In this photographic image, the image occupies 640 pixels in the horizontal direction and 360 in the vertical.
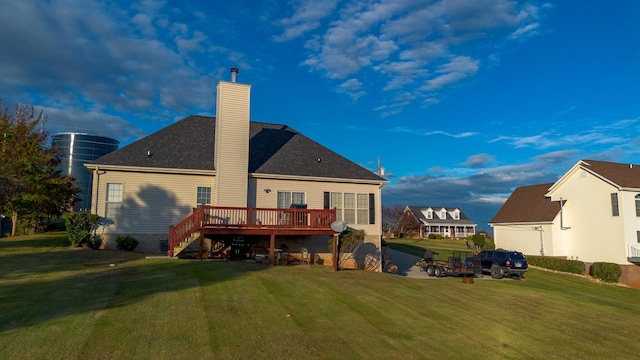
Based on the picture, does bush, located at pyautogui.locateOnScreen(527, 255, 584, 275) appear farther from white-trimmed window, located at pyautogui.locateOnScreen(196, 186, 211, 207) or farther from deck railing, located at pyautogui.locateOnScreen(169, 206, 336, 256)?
white-trimmed window, located at pyautogui.locateOnScreen(196, 186, 211, 207)

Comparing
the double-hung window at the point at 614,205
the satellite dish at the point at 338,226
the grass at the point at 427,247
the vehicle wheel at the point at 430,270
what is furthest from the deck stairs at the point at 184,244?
the double-hung window at the point at 614,205

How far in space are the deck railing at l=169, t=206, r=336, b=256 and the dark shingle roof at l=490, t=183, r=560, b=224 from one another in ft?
76.7

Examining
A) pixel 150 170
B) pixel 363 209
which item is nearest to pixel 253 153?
pixel 150 170

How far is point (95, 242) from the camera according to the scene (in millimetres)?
19625

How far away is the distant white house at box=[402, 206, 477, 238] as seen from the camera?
70.2 meters

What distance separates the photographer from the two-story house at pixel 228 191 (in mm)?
19797

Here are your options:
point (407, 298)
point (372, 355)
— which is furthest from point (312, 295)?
point (372, 355)

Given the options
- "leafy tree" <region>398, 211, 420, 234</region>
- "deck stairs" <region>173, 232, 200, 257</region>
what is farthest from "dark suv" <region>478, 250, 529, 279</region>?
"leafy tree" <region>398, 211, 420, 234</region>

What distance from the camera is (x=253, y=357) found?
24.9 feet

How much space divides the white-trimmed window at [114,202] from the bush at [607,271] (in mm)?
31522

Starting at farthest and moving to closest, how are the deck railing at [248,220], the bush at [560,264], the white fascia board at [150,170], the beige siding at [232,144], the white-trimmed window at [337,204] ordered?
the bush at [560,264], the white-trimmed window at [337,204], the beige siding at [232,144], the white fascia board at [150,170], the deck railing at [248,220]

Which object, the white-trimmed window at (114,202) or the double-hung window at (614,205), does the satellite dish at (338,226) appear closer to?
the white-trimmed window at (114,202)

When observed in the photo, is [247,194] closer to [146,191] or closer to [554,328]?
[146,191]

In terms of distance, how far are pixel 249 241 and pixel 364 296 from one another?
366 inches
